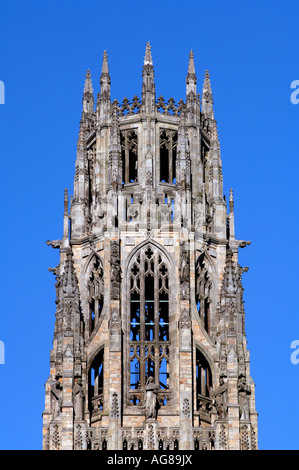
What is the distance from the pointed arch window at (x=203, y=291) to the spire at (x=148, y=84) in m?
9.14

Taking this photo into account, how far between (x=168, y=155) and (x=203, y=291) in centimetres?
816

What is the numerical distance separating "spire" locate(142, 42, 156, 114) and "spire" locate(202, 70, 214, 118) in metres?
3.51

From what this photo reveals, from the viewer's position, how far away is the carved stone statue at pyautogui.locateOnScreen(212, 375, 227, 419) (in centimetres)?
12875

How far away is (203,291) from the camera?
132 m

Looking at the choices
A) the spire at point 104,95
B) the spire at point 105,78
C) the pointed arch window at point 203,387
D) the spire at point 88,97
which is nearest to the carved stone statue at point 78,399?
the pointed arch window at point 203,387

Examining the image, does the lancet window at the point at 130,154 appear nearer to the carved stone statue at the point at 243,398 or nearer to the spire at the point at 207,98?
the spire at the point at 207,98

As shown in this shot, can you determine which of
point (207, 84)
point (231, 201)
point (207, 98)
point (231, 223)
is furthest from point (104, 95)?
point (231, 223)

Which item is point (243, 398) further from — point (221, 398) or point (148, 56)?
point (148, 56)

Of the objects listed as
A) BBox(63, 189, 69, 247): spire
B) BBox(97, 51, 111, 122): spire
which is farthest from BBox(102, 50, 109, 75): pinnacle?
BBox(63, 189, 69, 247): spire

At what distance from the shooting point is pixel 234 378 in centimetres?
12925

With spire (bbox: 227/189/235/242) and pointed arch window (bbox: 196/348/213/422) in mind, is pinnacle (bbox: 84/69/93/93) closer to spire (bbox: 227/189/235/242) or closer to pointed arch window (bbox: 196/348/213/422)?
spire (bbox: 227/189/235/242)

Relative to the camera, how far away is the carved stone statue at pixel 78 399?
128250 millimetres
